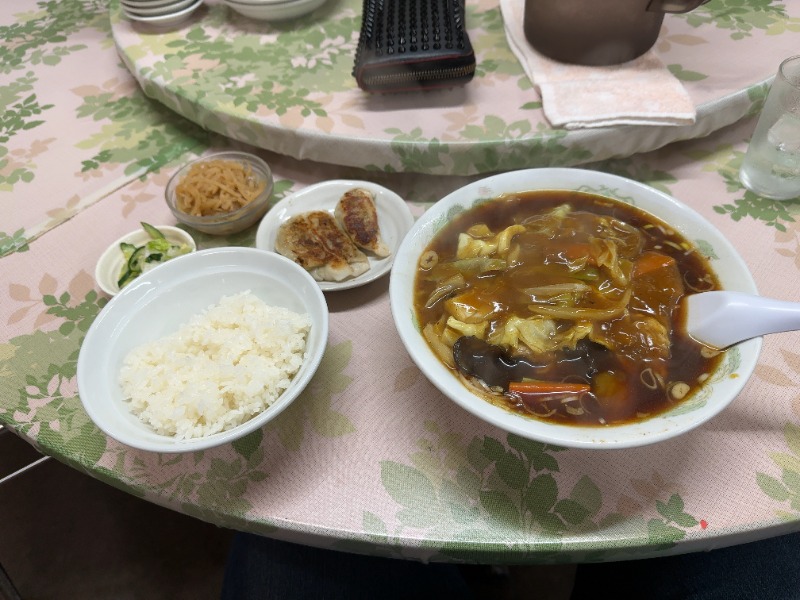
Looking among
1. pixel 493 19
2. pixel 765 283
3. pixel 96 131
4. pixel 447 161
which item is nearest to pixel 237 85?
pixel 96 131

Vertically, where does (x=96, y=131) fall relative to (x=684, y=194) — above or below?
above

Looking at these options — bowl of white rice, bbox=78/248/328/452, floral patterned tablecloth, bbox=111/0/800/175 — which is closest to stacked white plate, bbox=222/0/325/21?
floral patterned tablecloth, bbox=111/0/800/175

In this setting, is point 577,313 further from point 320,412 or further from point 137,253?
point 137,253

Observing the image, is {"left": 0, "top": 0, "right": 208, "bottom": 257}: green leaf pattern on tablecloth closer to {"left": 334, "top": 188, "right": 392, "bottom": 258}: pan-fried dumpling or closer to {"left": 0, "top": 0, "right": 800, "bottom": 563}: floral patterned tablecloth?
{"left": 0, "top": 0, "right": 800, "bottom": 563}: floral patterned tablecloth

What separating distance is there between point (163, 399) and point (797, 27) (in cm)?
218

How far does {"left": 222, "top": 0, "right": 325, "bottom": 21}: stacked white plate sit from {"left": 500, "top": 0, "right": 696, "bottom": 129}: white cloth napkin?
2.67 feet

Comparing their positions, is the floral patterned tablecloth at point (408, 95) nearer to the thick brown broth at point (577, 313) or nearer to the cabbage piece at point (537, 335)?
the thick brown broth at point (577, 313)

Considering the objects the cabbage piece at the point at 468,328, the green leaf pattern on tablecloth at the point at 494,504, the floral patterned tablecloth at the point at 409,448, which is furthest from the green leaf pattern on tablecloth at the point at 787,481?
the cabbage piece at the point at 468,328

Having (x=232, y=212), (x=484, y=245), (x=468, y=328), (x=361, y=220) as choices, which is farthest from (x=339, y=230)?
(x=468, y=328)

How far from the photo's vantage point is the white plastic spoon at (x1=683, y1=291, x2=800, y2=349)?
88cm

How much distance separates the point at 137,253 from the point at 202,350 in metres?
0.42

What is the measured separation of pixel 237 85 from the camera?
68.1 inches

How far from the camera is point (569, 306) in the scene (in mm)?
1025

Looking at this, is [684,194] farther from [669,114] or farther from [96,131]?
[96,131]
